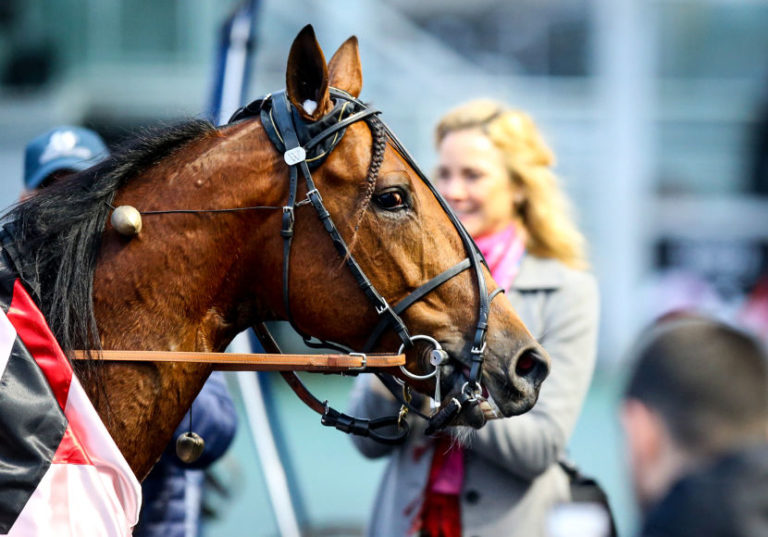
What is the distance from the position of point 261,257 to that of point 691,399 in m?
1.06

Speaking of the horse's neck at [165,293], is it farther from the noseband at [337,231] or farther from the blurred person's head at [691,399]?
the blurred person's head at [691,399]

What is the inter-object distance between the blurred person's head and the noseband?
60 centimetres

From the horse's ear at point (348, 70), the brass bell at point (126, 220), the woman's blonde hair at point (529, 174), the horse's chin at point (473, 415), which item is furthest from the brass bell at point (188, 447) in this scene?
the woman's blonde hair at point (529, 174)

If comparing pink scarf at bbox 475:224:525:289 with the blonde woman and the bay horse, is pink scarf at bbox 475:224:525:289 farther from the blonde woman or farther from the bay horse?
the bay horse

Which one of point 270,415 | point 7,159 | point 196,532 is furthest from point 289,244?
point 7,159

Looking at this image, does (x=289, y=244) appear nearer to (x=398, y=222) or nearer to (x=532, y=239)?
(x=398, y=222)

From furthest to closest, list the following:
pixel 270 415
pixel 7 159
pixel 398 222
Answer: pixel 7 159 < pixel 270 415 < pixel 398 222

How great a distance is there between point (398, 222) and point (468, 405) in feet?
1.52

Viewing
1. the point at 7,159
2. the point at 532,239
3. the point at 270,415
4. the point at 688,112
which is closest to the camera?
the point at 532,239

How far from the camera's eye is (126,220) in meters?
1.96

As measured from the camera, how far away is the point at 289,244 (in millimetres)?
2043

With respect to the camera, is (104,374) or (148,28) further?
(148,28)

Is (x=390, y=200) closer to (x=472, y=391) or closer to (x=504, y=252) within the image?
(x=472, y=391)

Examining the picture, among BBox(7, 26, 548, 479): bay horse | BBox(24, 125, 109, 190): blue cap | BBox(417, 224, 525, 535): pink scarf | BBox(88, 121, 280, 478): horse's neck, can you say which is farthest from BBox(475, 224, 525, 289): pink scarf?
BBox(24, 125, 109, 190): blue cap
